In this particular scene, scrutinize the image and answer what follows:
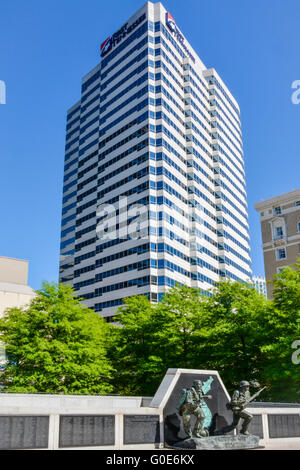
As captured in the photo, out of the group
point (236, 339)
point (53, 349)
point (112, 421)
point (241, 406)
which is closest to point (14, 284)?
point (53, 349)

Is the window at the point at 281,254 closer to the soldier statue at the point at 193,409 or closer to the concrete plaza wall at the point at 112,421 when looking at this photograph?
the concrete plaza wall at the point at 112,421

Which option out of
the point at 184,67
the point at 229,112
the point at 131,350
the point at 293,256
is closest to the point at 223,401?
the point at 131,350

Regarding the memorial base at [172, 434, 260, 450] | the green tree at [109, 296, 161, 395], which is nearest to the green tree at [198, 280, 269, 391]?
the green tree at [109, 296, 161, 395]

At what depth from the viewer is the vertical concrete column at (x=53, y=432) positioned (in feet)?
50.3

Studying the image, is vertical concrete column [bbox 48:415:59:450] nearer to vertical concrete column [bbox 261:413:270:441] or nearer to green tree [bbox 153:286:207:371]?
vertical concrete column [bbox 261:413:270:441]

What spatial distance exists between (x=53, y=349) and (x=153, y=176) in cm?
5775

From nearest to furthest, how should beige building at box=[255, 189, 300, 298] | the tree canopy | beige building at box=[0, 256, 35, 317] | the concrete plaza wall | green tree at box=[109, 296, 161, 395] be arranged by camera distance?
the concrete plaza wall, the tree canopy, green tree at box=[109, 296, 161, 395], beige building at box=[0, 256, 35, 317], beige building at box=[255, 189, 300, 298]

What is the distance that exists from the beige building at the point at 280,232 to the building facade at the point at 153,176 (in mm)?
15957

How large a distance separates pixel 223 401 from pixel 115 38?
104590 mm

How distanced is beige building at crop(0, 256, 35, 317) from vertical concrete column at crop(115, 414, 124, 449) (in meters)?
49.6

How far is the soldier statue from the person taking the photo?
671 inches

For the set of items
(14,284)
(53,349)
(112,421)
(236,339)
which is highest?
(14,284)

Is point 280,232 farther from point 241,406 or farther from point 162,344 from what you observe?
point 241,406

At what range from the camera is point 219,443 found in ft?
55.1
